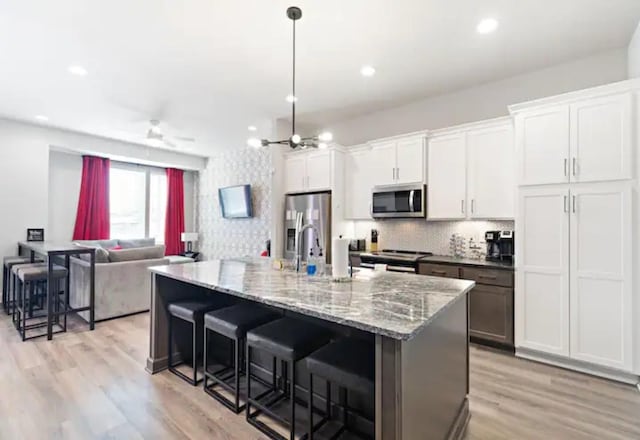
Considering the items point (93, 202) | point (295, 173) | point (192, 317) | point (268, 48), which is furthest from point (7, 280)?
point (268, 48)

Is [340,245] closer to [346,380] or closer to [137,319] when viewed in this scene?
[346,380]

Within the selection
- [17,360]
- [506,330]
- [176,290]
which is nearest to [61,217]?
[17,360]

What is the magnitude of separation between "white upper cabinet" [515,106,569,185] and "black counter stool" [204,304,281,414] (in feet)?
8.90

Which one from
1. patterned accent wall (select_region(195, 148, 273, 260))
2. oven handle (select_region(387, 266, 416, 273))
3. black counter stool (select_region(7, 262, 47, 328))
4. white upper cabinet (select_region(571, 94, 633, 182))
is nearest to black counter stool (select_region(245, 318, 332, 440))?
oven handle (select_region(387, 266, 416, 273))

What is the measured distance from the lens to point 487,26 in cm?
258

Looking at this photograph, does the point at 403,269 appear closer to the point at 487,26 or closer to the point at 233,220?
the point at 487,26

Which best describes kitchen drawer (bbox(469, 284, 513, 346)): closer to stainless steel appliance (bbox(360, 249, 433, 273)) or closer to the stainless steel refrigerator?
stainless steel appliance (bbox(360, 249, 433, 273))

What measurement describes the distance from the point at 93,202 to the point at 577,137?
307 inches

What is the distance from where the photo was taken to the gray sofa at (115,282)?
4.05 meters

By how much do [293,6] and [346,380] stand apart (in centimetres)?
254

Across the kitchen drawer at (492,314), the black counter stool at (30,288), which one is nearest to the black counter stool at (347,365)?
the kitchen drawer at (492,314)

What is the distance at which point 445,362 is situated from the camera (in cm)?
177

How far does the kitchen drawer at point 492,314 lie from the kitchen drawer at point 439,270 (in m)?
0.27

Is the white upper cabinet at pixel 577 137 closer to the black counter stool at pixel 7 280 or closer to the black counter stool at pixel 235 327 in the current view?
the black counter stool at pixel 235 327
